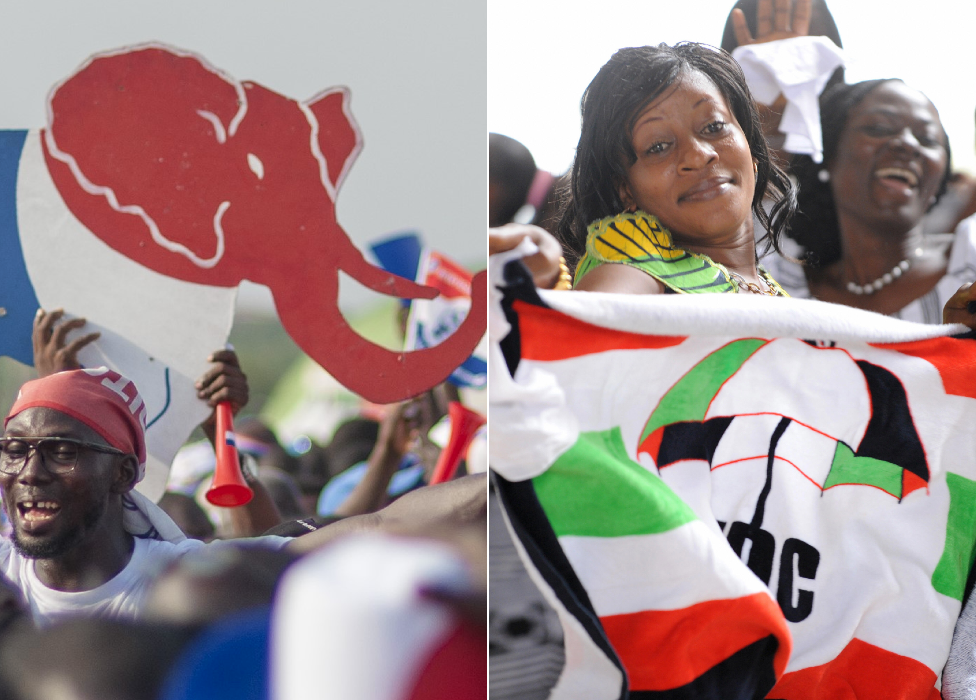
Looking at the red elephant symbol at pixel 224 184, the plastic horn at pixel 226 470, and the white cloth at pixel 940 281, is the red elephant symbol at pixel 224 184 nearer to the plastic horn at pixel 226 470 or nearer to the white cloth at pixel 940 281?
the plastic horn at pixel 226 470

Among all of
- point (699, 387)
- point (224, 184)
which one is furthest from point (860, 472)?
point (224, 184)

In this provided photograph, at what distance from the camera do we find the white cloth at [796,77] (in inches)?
72.9

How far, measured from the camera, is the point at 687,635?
59.5 inches

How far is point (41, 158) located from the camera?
142 cm

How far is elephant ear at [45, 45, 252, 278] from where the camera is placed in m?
1.42

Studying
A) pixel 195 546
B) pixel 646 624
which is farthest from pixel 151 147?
pixel 646 624

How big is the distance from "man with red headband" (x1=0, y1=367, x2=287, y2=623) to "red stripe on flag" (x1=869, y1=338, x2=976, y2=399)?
4.75 ft

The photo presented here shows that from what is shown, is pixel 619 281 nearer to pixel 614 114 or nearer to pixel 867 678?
pixel 614 114

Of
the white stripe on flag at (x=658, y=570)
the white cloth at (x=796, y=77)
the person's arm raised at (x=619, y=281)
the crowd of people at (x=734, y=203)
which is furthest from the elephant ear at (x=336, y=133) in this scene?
the white cloth at (x=796, y=77)

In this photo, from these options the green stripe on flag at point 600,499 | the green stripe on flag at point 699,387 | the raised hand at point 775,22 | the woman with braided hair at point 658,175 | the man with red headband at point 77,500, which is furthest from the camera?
the raised hand at point 775,22

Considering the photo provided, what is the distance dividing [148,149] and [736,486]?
1222 millimetres

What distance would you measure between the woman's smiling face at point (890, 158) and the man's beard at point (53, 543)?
5.48 ft

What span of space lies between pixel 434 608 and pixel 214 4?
43.3 inches

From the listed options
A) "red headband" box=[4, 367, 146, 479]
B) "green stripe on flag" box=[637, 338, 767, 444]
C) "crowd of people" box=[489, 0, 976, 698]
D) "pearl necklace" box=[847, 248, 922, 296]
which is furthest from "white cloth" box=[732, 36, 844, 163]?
"red headband" box=[4, 367, 146, 479]
